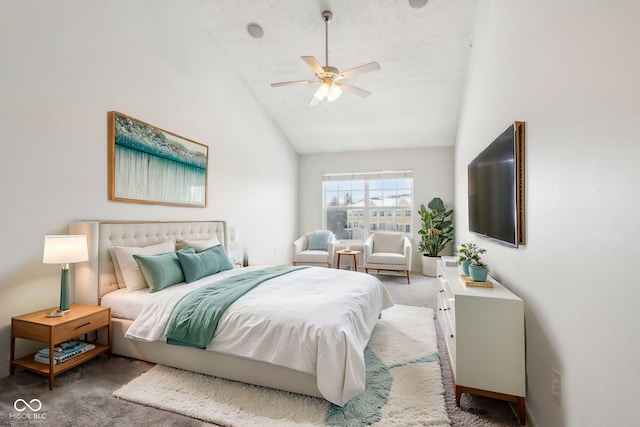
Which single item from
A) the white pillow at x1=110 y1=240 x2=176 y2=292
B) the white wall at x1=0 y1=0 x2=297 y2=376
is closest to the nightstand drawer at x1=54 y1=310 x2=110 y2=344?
the white pillow at x1=110 y1=240 x2=176 y2=292

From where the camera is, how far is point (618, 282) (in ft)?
3.28

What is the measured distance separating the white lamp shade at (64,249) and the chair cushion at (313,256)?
140 inches

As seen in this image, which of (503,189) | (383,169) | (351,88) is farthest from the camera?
(383,169)

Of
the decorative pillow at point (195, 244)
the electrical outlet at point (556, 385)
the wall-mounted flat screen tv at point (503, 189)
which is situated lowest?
the electrical outlet at point (556, 385)

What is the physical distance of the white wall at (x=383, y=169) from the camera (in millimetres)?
6043

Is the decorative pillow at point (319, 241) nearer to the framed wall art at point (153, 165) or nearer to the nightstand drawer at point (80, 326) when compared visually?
the framed wall art at point (153, 165)

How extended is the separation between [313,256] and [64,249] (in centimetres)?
374

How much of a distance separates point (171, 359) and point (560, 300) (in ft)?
8.11

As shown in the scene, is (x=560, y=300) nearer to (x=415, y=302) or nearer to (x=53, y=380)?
(x=415, y=302)

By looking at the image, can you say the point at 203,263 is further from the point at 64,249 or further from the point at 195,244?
the point at 64,249

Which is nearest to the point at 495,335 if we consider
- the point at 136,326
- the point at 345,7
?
the point at 136,326

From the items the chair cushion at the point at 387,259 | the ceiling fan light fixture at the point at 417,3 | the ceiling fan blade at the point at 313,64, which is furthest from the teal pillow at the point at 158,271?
the ceiling fan light fixture at the point at 417,3

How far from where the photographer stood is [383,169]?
6.38m

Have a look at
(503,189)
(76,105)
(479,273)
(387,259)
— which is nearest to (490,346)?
(479,273)
